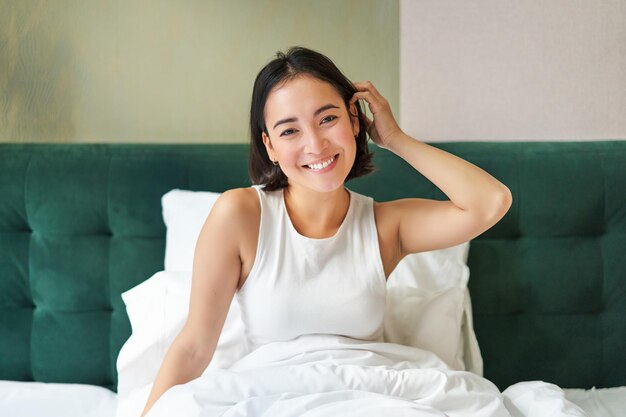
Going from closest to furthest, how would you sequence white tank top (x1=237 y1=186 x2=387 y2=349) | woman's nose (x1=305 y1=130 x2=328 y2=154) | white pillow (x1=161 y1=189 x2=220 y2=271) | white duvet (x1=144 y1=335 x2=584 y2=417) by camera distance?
white duvet (x1=144 y1=335 x2=584 y2=417), woman's nose (x1=305 y1=130 x2=328 y2=154), white tank top (x1=237 y1=186 x2=387 y2=349), white pillow (x1=161 y1=189 x2=220 y2=271)

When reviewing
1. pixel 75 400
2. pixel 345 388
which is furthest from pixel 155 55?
pixel 345 388

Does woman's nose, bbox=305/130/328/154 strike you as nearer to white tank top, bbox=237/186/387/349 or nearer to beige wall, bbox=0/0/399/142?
white tank top, bbox=237/186/387/349

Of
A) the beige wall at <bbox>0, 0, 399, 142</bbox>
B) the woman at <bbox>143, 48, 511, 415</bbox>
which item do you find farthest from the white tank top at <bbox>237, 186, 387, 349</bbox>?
the beige wall at <bbox>0, 0, 399, 142</bbox>

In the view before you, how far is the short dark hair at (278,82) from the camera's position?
5.56 feet

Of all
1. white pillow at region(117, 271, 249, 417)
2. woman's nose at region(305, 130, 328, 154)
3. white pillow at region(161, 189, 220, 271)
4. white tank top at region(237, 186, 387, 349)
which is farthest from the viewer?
white pillow at region(161, 189, 220, 271)

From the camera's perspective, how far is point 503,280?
7.27 ft

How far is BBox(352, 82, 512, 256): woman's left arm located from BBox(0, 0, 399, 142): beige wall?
0.69 metres

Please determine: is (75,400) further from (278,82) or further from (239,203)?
(278,82)

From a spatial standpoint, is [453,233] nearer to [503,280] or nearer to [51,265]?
[503,280]

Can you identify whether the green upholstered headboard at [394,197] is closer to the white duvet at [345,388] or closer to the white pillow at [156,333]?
the white pillow at [156,333]

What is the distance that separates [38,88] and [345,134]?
4.32 ft

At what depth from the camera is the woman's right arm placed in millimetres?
1691

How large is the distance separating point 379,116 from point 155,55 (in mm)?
1005

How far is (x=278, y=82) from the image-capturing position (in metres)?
1.69
